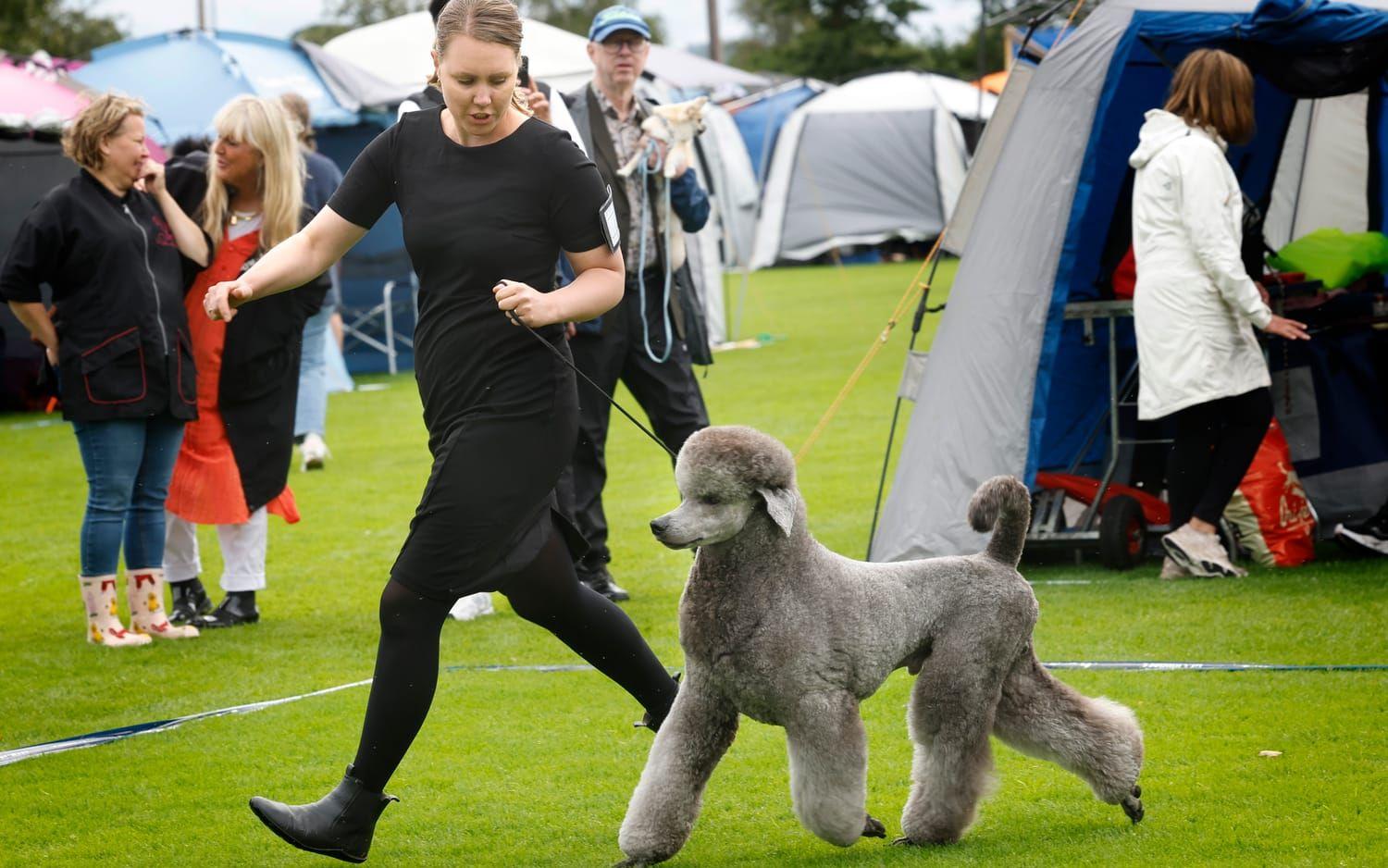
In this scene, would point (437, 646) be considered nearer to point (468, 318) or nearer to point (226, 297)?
point (468, 318)

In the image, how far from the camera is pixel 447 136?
3516 millimetres

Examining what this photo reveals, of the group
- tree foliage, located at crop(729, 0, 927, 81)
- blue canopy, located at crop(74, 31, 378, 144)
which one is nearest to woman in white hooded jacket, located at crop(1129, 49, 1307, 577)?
blue canopy, located at crop(74, 31, 378, 144)

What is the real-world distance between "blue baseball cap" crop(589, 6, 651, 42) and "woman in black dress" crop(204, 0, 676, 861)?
8.88 feet

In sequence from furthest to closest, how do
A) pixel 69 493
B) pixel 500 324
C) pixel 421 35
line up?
pixel 421 35, pixel 69 493, pixel 500 324

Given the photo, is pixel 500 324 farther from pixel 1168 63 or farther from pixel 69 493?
pixel 69 493

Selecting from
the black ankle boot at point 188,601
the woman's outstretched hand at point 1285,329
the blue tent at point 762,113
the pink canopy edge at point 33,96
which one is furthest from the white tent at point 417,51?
the woman's outstretched hand at point 1285,329

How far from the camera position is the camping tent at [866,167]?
27266 mm

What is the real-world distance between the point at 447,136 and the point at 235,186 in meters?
2.99

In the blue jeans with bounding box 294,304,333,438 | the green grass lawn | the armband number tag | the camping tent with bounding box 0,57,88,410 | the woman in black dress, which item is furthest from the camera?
the camping tent with bounding box 0,57,88,410

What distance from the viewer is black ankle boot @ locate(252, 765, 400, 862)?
3406 millimetres

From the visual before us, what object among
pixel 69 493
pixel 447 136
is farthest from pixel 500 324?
pixel 69 493

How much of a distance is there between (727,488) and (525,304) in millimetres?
575

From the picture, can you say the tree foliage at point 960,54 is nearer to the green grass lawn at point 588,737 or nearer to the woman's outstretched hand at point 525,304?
the green grass lawn at point 588,737

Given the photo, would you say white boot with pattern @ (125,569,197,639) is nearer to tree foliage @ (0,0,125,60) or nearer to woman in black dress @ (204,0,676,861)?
woman in black dress @ (204,0,676,861)
